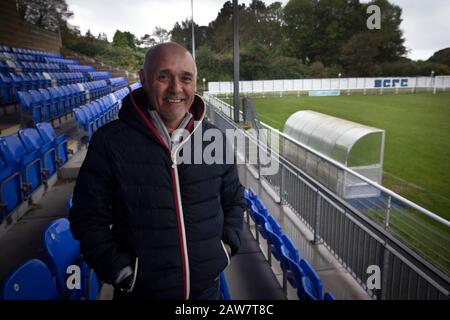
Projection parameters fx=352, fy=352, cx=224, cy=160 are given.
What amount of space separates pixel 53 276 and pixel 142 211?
1144 millimetres

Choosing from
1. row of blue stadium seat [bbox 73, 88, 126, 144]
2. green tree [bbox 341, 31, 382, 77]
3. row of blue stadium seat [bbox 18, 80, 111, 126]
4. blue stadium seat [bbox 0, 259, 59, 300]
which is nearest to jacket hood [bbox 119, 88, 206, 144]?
blue stadium seat [bbox 0, 259, 59, 300]

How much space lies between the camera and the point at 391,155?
13789 mm

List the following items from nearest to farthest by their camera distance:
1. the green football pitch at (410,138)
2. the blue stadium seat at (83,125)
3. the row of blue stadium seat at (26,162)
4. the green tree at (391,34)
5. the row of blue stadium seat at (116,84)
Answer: the row of blue stadium seat at (26,162) → the blue stadium seat at (83,125) → the green football pitch at (410,138) → the row of blue stadium seat at (116,84) → the green tree at (391,34)

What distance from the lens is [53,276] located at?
2.18 meters

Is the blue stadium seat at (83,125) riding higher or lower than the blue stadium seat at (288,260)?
higher

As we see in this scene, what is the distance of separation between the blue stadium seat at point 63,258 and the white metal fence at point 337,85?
32.0 meters

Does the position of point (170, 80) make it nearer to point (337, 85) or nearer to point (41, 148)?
point (41, 148)

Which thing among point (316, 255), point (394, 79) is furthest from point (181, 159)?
point (394, 79)

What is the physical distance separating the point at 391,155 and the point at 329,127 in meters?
6.05

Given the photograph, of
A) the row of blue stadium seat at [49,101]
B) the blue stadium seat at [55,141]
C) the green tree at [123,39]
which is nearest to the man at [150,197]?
the blue stadium seat at [55,141]

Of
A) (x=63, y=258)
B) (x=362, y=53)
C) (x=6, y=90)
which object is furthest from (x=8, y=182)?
(x=362, y=53)

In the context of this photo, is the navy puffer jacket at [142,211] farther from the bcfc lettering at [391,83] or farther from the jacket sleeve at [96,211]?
the bcfc lettering at [391,83]

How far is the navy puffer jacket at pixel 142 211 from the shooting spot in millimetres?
1420
